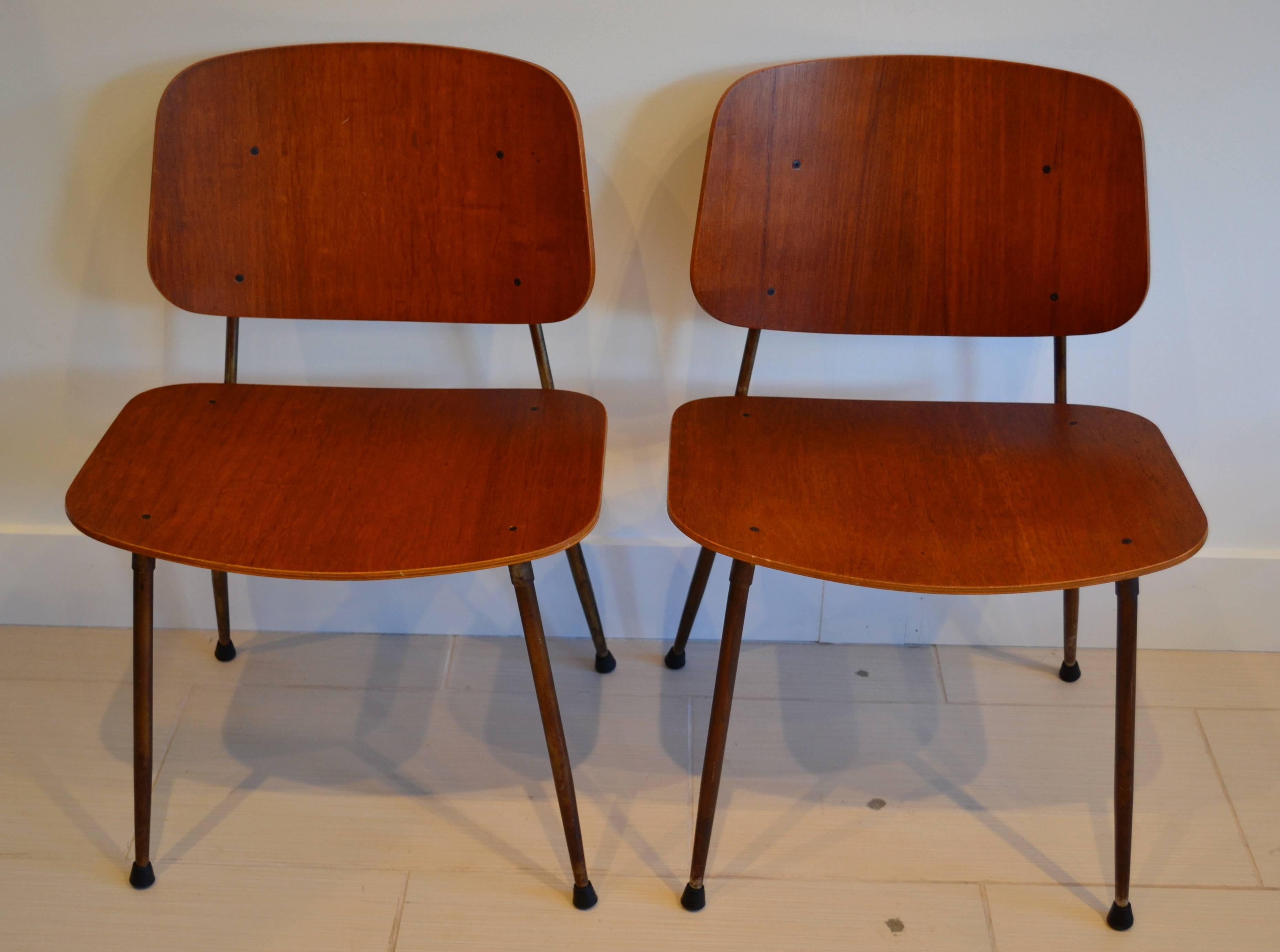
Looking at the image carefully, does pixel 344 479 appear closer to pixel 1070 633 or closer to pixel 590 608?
Result: pixel 590 608

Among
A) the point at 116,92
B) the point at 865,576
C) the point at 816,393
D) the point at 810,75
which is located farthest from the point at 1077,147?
the point at 116,92

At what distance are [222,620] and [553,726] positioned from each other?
2.01ft

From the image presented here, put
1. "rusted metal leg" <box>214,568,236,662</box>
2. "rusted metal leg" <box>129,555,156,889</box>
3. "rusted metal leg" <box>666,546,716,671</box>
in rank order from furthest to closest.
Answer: "rusted metal leg" <box>214,568,236,662</box> < "rusted metal leg" <box>666,546,716,671</box> < "rusted metal leg" <box>129,555,156,889</box>

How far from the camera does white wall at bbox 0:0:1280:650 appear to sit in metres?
1.20

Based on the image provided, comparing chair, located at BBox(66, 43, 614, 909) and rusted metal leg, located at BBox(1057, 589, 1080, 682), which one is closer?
chair, located at BBox(66, 43, 614, 909)

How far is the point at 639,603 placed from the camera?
5.14ft

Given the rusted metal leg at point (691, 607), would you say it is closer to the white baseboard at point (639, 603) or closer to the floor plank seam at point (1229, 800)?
the white baseboard at point (639, 603)

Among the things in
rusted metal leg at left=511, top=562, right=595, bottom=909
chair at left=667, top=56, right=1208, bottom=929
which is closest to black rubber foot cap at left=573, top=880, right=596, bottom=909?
rusted metal leg at left=511, top=562, right=595, bottom=909

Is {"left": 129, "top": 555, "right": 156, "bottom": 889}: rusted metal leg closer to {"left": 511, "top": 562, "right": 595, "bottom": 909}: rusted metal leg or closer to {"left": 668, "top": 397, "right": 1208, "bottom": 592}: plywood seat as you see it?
{"left": 511, "top": 562, "right": 595, "bottom": 909}: rusted metal leg

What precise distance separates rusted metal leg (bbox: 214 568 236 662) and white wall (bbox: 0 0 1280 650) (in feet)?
0.21

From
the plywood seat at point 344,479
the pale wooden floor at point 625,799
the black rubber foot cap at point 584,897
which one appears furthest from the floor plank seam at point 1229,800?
the plywood seat at point 344,479

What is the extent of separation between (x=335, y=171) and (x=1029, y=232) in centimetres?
74

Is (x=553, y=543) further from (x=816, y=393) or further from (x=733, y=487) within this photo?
(x=816, y=393)

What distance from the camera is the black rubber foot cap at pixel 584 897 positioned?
119 cm
